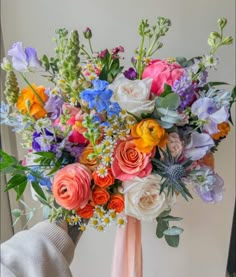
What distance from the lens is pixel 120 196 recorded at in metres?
0.73

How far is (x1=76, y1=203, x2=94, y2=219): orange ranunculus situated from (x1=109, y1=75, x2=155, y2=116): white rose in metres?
0.19

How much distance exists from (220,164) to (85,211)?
0.52 meters

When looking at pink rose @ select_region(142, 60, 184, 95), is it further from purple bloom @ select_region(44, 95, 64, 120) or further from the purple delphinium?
purple bloom @ select_region(44, 95, 64, 120)

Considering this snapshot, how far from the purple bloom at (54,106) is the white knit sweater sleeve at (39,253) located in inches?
8.2

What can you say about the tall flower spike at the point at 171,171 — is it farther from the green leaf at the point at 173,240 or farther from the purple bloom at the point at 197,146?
the green leaf at the point at 173,240

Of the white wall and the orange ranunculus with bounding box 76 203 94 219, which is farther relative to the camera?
the white wall

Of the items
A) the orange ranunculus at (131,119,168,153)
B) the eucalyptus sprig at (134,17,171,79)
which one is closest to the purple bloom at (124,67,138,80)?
the eucalyptus sprig at (134,17,171,79)

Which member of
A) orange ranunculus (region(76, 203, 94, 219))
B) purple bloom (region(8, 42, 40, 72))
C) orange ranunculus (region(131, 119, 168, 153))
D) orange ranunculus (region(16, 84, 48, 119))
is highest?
purple bloom (region(8, 42, 40, 72))

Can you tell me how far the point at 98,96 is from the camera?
65 cm

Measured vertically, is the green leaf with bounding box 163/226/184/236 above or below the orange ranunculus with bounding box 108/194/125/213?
below

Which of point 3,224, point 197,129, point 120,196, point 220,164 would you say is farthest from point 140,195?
point 3,224

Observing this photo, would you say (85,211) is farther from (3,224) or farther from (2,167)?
(3,224)

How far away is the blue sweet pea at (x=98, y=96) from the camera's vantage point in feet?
2.12

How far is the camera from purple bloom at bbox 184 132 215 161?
733mm
